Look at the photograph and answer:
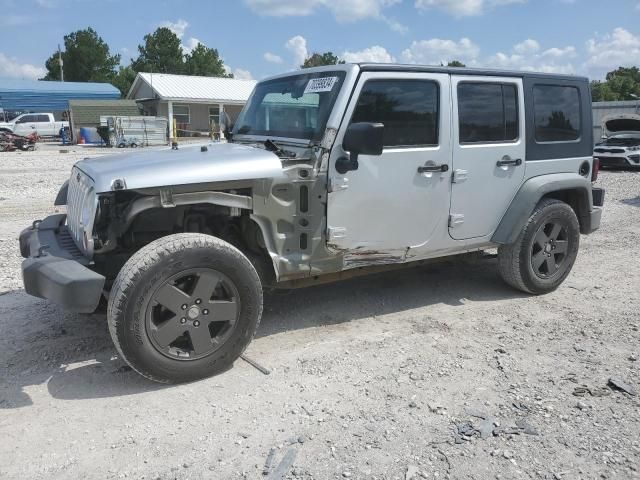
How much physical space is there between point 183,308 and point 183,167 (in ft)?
2.89

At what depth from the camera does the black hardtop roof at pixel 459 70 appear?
159 inches

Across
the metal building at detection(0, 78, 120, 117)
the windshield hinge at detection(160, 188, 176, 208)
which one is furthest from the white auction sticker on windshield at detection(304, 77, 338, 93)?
the metal building at detection(0, 78, 120, 117)

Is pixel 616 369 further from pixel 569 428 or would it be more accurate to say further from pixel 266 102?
pixel 266 102

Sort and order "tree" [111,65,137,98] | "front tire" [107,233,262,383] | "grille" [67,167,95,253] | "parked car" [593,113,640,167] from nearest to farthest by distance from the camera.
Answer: "front tire" [107,233,262,383] → "grille" [67,167,95,253] → "parked car" [593,113,640,167] → "tree" [111,65,137,98]

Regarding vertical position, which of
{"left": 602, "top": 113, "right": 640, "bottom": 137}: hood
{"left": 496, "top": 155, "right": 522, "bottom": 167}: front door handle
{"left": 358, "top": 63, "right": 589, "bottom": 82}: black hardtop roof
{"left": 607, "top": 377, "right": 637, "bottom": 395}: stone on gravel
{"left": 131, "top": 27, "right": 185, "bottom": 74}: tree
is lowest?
{"left": 607, "top": 377, "right": 637, "bottom": 395}: stone on gravel

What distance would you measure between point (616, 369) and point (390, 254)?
5.81 ft

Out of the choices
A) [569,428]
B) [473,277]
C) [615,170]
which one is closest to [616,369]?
[569,428]

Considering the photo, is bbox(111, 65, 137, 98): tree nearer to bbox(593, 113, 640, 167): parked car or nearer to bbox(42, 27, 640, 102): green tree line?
bbox(42, 27, 640, 102): green tree line

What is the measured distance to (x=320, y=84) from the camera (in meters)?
4.14

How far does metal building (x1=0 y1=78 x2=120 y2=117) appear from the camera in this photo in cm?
4453

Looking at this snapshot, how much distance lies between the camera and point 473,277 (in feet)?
19.2

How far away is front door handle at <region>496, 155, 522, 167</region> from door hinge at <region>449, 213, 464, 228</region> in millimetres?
576

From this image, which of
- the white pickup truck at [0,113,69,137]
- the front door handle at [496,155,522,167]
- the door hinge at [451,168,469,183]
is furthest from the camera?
the white pickup truck at [0,113,69,137]

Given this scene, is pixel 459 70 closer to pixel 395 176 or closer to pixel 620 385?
pixel 395 176
